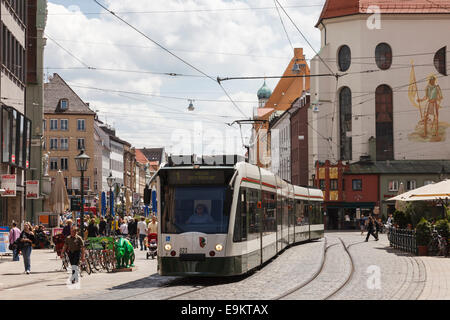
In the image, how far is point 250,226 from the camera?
20875 mm

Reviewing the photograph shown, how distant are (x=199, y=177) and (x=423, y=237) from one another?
13.2m

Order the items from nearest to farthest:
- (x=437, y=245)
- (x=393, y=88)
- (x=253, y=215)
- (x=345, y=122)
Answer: (x=253, y=215) → (x=437, y=245) → (x=393, y=88) → (x=345, y=122)

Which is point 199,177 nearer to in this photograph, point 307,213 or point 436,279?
point 436,279

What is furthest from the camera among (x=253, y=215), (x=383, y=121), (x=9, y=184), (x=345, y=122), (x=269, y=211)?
(x=345, y=122)

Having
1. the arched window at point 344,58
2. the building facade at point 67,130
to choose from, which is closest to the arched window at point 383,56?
the arched window at point 344,58

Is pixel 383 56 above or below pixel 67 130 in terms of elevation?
above

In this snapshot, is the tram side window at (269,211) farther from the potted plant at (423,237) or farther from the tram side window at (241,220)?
the potted plant at (423,237)

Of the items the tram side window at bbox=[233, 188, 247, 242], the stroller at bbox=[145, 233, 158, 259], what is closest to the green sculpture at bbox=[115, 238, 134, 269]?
the tram side window at bbox=[233, 188, 247, 242]

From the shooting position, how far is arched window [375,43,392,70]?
85062 mm

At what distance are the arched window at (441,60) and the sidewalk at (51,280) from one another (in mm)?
62156

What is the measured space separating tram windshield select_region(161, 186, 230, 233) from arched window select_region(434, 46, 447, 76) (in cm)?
6980

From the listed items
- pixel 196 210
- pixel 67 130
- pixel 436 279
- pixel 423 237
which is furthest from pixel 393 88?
pixel 196 210

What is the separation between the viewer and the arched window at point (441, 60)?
3327 inches

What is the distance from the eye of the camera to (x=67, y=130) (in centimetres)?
10319
